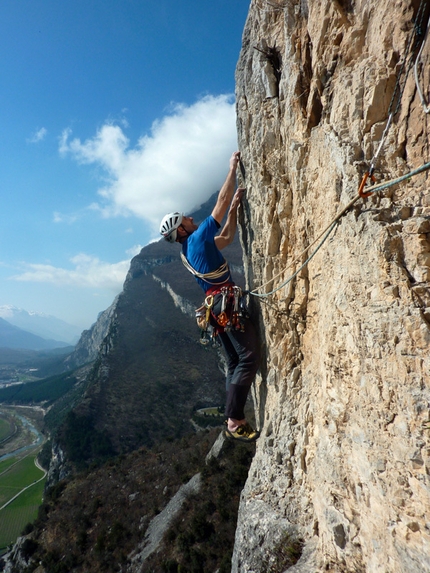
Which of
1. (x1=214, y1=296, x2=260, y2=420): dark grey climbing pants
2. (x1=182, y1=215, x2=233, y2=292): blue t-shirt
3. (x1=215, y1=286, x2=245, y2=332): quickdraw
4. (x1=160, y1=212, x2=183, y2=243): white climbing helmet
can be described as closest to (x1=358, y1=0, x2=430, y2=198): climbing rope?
(x1=215, y1=286, x2=245, y2=332): quickdraw

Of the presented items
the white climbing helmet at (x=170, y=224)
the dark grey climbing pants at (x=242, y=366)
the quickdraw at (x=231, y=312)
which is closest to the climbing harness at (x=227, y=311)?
the quickdraw at (x=231, y=312)

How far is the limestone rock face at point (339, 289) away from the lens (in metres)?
2.61

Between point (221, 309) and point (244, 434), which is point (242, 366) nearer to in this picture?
point (221, 309)

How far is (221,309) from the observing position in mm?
5125

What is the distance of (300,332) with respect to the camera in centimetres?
473

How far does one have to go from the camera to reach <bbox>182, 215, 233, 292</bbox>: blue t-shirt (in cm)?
542

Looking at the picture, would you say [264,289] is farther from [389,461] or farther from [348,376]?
[389,461]

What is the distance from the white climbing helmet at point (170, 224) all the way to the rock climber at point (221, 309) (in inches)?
16.8

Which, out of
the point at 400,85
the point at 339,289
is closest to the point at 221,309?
the point at 339,289

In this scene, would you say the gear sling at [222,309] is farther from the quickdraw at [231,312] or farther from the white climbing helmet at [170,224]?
the white climbing helmet at [170,224]

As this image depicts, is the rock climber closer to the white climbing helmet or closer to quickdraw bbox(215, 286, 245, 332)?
quickdraw bbox(215, 286, 245, 332)

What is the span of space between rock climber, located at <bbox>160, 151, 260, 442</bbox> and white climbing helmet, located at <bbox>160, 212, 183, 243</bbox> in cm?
43

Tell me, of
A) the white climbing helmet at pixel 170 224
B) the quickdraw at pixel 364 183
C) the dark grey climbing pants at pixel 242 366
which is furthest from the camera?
the white climbing helmet at pixel 170 224

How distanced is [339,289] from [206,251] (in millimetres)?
2569
